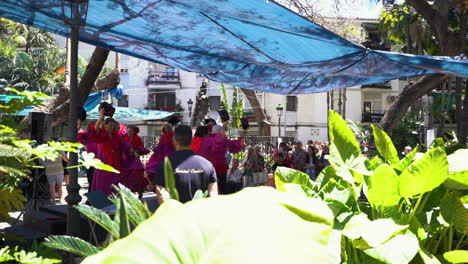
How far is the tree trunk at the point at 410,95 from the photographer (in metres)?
8.96

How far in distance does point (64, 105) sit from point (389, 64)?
19.5ft

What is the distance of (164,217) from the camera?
891mm

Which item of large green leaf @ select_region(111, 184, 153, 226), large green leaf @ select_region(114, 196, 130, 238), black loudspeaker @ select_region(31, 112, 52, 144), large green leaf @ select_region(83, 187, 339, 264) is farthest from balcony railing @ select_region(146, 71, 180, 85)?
large green leaf @ select_region(83, 187, 339, 264)

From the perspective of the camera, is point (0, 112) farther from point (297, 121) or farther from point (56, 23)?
point (297, 121)

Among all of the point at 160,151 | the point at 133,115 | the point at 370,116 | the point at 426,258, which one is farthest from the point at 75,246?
the point at 370,116

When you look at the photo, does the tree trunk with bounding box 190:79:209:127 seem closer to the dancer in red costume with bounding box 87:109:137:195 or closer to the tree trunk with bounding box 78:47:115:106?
the tree trunk with bounding box 78:47:115:106

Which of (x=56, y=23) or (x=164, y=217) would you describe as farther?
(x=56, y=23)

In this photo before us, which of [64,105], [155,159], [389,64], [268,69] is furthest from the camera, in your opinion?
[64,105]

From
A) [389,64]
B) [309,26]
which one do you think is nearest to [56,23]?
[309,26]

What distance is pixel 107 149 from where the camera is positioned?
7223 millimetres

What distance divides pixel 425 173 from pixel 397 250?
0.39 meters

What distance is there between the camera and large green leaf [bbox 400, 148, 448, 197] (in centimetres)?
220

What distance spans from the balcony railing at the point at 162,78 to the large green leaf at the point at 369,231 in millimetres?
52364

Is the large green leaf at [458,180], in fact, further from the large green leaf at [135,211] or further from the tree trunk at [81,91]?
the tree trunk at [81,91]
